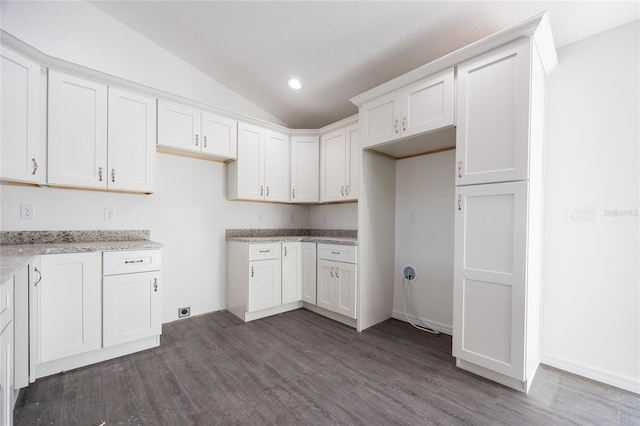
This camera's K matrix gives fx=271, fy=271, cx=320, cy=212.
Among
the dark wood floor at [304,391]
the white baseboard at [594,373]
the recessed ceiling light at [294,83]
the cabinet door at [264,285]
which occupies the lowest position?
the dark wood floor at [304,391]

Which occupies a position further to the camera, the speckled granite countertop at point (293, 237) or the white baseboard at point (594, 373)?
the speckled granite countertop at point (293, 237)

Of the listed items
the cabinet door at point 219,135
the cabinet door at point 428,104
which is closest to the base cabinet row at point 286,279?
the cabinet door at point 219,135

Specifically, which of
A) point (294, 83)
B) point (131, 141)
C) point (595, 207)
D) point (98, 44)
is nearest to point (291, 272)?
point (131, 141)

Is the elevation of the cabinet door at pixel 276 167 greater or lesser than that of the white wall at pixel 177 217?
greater

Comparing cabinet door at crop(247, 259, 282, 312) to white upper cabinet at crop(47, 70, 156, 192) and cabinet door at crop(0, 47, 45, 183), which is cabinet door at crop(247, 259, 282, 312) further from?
cabinet door at crop(0, 47, 45, 183)

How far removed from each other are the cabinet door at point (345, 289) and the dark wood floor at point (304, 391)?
417 mm

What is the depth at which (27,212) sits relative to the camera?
227 cm

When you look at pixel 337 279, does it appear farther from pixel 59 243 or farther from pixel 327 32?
pixel 59 243

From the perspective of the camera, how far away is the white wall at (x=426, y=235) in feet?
9.27

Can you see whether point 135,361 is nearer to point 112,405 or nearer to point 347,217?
point 112,405

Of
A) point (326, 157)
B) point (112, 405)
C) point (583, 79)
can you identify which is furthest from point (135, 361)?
point (583, 79)

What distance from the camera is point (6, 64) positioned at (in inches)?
73.6

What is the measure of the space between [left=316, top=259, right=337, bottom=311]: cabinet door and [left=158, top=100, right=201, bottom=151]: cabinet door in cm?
193

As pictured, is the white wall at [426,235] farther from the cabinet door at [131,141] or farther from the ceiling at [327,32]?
the cabinet door at [131,141]
